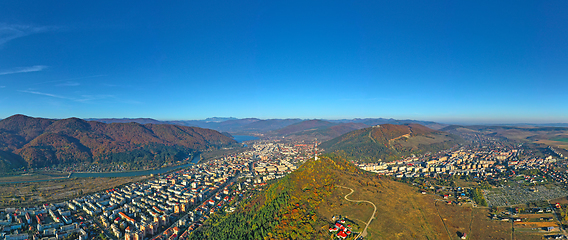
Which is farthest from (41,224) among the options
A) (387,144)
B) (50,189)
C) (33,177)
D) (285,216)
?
(387,144)

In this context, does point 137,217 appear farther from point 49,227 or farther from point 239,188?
point 239,188

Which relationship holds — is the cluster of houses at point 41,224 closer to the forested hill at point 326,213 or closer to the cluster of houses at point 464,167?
the forested hill at point 326,213

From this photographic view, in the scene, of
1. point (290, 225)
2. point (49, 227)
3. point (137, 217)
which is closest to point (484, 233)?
point (290, 225)

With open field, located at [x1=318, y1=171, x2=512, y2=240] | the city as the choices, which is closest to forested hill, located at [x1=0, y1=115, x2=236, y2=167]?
the city

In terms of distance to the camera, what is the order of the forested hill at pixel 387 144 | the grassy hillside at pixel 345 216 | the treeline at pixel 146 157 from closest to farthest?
the grassy hillside at pixel 345 216, the forested hill at pixel 387 144, the treeline at pixel 146 157

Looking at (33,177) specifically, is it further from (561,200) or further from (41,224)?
(561,200)

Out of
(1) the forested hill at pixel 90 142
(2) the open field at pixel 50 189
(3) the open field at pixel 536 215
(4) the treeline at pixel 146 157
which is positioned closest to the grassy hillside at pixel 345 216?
(3) the open field at pixel 536 215
